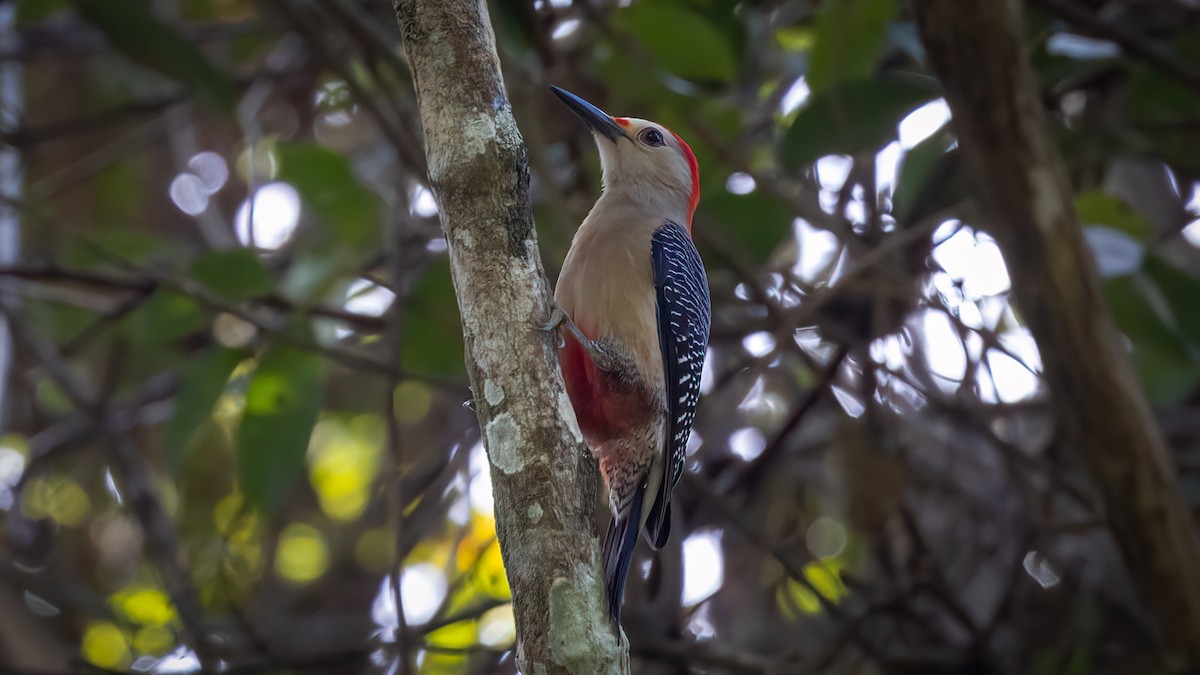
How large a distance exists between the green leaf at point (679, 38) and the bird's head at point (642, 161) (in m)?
0.26

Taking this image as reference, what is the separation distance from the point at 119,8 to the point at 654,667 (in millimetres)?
3467

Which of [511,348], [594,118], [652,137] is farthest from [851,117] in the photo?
[511,348]

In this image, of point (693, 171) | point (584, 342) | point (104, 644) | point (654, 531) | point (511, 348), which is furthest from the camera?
point (104, 644)

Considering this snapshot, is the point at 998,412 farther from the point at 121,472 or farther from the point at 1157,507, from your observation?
the point at 121,472

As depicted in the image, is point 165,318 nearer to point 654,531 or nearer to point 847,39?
point 654,531

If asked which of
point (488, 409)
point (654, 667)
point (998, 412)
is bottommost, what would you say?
point (654, 667)

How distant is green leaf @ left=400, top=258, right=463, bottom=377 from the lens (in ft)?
14.4

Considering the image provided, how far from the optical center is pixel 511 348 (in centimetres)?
212

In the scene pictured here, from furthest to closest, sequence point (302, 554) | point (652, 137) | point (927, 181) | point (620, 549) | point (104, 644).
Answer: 1. point (302, 554)
2. point (104, 644)
3. point (927, 181)
4. point (652, 137)
5. point (620, 549)

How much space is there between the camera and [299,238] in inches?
239

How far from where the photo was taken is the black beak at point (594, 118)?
3.90m

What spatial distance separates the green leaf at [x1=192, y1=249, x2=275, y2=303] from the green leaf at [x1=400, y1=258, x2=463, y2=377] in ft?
1.81

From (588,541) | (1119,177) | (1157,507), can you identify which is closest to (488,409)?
(588,541)

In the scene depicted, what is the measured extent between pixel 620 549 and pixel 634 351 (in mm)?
721
